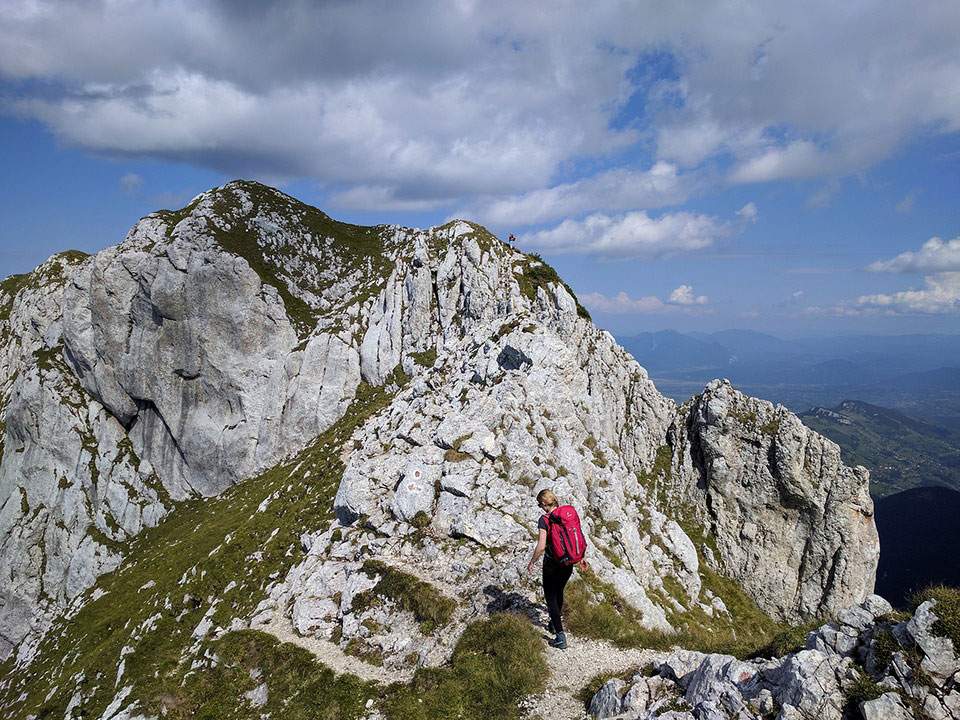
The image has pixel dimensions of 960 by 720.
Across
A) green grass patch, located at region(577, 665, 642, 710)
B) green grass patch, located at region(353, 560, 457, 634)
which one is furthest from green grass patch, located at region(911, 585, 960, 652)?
green grass patch, located at region(353, 560, 457, 634)

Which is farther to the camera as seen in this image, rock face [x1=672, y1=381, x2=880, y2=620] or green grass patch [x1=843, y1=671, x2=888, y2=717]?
rock face [x1=672, y1=381, x2=880, y2=620]

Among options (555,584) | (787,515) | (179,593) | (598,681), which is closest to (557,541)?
(555,584)

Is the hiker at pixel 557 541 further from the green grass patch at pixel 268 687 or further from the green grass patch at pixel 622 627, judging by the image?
the green grass patch at pixel 268 687

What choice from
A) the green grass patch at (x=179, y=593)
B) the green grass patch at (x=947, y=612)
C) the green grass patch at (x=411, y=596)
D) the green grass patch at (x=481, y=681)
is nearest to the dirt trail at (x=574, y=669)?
the green grass patch at (x=481, y=681)

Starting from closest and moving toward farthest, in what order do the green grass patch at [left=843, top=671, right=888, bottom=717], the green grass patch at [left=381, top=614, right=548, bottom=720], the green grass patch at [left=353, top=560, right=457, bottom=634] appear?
1. the green grass patch at [left=843, top=671, right=888, bottom=717]
2. the green grass patch at [left=381, top=614, right=548, bottom=720]
3. the green grass patch at [left=353, top=560, right=457, bottom=634]

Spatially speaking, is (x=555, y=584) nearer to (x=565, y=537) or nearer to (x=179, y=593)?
(x=565, y=537)

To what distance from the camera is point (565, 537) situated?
528 inches

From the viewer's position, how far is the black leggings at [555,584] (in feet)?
45.8

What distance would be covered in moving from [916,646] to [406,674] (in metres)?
13.2

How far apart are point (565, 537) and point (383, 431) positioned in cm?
2411

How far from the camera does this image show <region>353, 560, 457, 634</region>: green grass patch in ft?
58.7

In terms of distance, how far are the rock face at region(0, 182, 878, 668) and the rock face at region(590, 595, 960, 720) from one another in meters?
8.09

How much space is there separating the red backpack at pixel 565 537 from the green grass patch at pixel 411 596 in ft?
22.1

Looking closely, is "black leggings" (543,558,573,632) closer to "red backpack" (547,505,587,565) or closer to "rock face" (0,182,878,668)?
"red backpack" (547,505,587,565)
